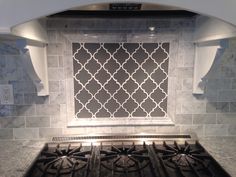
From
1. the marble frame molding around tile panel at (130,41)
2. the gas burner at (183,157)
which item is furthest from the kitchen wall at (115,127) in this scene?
the gas burner at (183,157)

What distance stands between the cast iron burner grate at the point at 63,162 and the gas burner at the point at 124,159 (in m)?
0.09

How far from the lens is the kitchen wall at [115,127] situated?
1.25 meters

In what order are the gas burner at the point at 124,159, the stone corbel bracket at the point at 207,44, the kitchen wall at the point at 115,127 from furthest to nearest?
the kitchen wall at the point at 115,127 → the gas burner at the point at 124,159 → the stone corbel bracket at the point at 207,44

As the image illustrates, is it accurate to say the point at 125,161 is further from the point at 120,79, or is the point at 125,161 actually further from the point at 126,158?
the point at 120,79

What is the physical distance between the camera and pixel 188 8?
27.7 inches

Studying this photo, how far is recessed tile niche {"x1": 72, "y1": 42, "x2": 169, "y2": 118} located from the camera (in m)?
1.29

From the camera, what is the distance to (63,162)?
1.09 meters

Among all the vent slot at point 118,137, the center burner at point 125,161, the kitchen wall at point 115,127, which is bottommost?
the center burner at point 125,161

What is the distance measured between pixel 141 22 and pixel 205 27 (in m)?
0.34

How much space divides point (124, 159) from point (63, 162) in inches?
11.4

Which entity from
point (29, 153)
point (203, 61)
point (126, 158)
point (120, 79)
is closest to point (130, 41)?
point (120, 79)

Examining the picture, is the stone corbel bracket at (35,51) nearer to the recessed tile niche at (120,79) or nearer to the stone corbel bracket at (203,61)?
the recessed tile niche at (120,79)

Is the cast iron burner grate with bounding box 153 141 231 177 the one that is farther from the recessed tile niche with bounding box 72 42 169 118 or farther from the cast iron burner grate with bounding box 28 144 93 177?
the cast iron burner grate with bounding box 28 144 93 177

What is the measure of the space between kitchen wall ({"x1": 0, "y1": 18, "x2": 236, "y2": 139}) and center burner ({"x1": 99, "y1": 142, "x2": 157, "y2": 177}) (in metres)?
0.16
